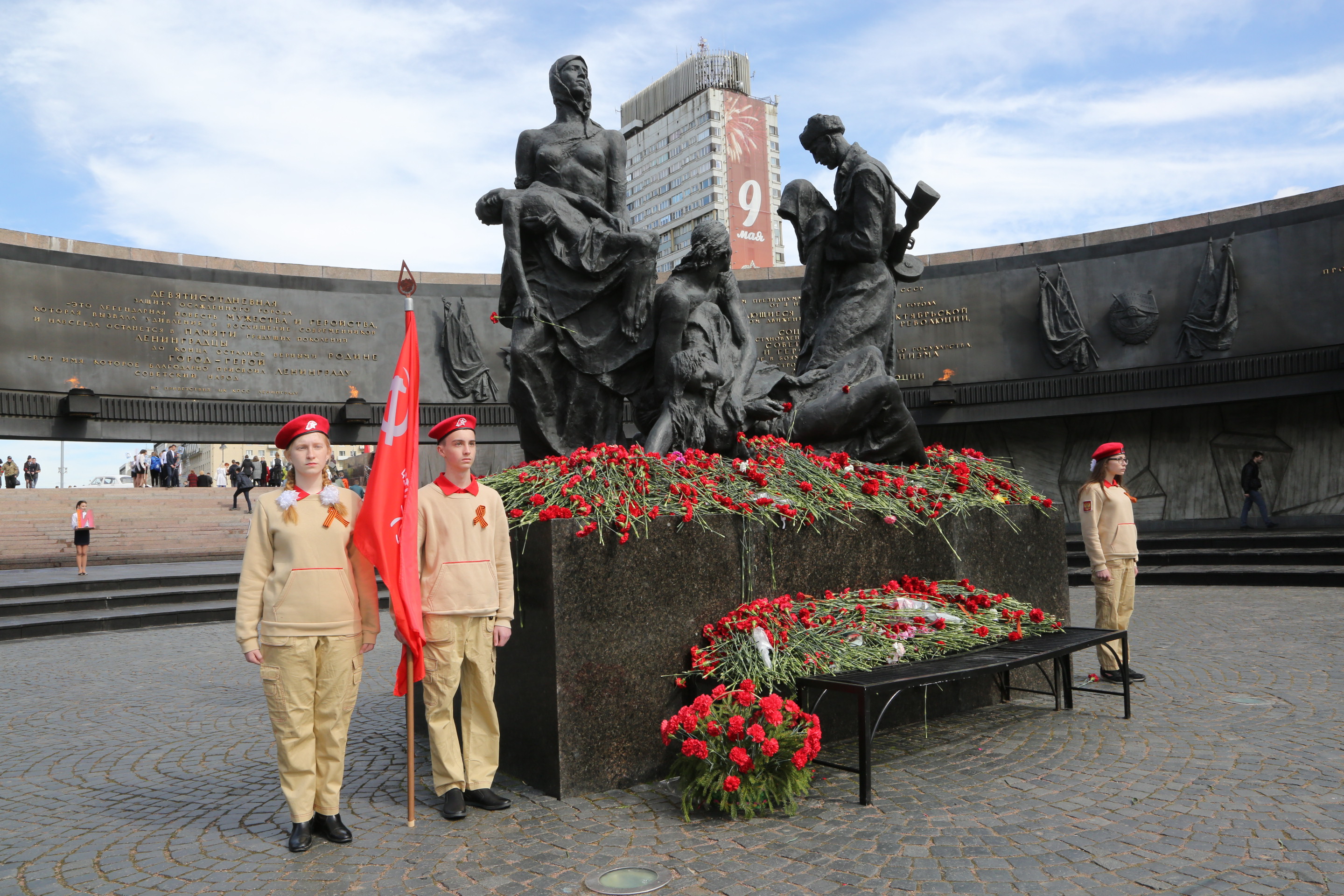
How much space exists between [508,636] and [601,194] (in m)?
3.72

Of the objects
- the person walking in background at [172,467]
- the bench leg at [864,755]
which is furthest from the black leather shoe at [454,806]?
the person walking in background at [172,467]

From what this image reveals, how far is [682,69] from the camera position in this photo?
243ft

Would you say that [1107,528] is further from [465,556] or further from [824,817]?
[465,556]

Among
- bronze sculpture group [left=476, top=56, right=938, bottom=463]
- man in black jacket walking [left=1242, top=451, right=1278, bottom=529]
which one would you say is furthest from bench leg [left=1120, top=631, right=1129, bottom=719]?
man in black jacket walking [left=1242, top=451, right=1278, bottom=529]

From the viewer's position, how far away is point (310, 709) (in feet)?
10.8

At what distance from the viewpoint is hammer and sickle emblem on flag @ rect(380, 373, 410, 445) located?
3.56 metres

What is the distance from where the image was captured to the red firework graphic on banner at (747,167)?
2285 inches

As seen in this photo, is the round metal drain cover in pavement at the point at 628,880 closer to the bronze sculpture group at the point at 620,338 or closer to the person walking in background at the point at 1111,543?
the bronze sculpture group at the point at 620,338

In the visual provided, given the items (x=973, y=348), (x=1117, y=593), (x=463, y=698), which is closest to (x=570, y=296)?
(x=463, y=698)

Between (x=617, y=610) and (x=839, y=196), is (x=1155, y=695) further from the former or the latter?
(x=839, y=196)

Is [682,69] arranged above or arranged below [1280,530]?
above

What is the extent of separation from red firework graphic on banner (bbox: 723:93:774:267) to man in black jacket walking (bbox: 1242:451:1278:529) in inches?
1525

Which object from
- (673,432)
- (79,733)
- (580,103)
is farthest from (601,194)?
(79,733)

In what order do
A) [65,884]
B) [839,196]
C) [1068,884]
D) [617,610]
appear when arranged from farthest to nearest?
1. [839,196]
2. [617,610]
3. [65,884]
4. [1068,884]
